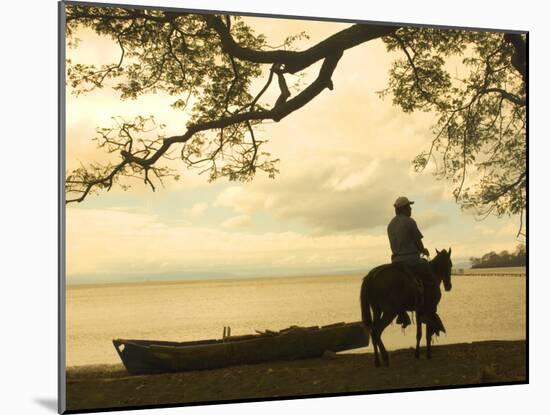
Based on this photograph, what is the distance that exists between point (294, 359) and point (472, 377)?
5.02 feet

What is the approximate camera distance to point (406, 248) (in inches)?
327

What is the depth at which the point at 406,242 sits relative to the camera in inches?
327

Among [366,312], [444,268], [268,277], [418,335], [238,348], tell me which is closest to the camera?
[238,348]

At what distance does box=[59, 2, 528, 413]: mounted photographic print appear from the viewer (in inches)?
297

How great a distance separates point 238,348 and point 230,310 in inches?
11.2

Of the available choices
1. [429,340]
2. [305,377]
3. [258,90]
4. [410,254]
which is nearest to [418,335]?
[429,340]

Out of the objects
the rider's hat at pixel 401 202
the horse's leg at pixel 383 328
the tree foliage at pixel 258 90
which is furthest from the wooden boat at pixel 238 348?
the tree foliage at pixel 258 90

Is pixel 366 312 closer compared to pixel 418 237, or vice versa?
pixel 366 312

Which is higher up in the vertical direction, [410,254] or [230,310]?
[410,254]

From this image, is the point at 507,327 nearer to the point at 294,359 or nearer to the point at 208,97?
the point at 294,359

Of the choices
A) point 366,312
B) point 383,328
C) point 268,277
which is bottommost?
point 383,328

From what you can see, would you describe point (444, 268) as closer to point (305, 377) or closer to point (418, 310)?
point (418, 310)

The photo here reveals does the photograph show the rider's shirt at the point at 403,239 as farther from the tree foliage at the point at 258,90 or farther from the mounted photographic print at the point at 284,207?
the tree foliage at the point at 258,90

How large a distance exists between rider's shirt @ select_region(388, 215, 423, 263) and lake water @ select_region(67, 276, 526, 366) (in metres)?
0.39
